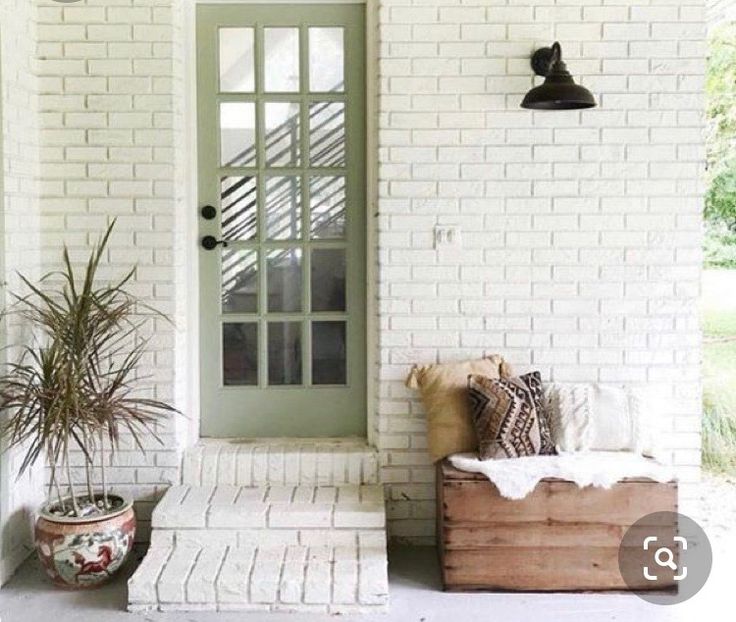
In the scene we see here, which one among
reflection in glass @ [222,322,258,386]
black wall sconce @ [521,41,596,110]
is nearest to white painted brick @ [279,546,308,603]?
reflection in glass @ [222,322,258,386]

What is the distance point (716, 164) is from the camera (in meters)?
5.16

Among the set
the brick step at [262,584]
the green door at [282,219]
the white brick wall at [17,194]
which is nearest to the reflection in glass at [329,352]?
the green door at [282,219]

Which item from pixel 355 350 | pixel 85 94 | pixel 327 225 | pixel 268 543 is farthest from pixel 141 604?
pixel 85 94

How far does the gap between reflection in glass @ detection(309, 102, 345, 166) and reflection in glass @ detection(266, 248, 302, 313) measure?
0.43 meters

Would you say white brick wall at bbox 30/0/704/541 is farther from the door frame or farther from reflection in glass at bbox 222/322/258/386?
reflection in glass at bbox 222/322/258/386

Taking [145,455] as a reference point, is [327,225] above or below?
above

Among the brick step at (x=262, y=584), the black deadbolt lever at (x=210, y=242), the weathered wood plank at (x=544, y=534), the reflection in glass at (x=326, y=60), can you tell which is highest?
the reflection in glass at (x=326, y=60)

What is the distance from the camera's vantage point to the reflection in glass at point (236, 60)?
4008mm

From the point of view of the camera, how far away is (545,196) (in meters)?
3.82

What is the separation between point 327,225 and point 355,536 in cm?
138

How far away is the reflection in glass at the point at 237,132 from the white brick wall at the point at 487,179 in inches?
10.4

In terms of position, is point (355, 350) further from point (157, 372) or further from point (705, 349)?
point (705, 349)

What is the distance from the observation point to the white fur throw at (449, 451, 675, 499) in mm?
3342
